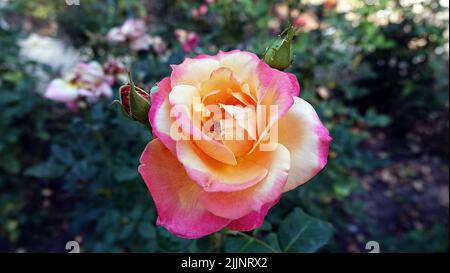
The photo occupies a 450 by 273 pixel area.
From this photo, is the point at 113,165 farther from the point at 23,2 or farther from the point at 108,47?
the point at 23,2

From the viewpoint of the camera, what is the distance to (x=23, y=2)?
316 centimetres

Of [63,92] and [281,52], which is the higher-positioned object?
[281,52]

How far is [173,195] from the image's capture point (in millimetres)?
514

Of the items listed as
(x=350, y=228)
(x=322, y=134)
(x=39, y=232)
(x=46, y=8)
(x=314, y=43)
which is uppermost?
(x=46, y=8)

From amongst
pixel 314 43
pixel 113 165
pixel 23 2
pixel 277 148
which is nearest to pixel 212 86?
pixel 277 148

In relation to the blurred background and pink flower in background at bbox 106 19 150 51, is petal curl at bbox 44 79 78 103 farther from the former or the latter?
pink flower in background at bbox 106 19 150 51

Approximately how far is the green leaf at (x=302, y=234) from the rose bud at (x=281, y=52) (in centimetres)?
39

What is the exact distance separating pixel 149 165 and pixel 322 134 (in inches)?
9.4

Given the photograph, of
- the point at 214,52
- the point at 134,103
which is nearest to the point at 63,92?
the point at 214,52

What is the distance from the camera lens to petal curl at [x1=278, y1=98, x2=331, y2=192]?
0.52 m

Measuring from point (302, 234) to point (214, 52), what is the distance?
0.76 m

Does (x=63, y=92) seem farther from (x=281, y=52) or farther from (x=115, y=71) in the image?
(x=281, y=52)

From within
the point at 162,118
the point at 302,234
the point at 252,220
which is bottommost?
the point at 302,234

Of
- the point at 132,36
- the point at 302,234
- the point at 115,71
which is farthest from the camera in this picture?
the point at 132,36
